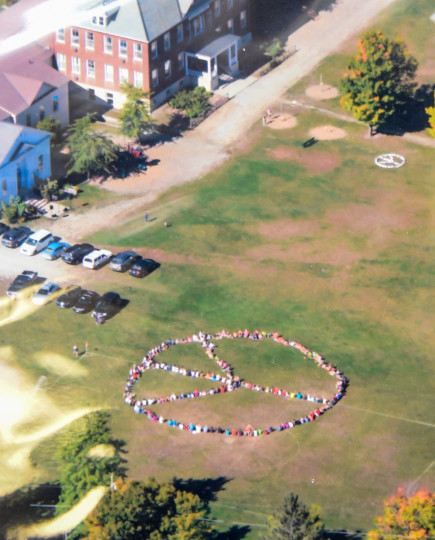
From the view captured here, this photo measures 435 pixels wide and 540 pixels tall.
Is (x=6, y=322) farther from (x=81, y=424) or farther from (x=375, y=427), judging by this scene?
(x=375, y=427)

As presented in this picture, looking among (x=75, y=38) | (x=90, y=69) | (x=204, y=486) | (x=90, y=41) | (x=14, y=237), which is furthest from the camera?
(x=90, y=69)

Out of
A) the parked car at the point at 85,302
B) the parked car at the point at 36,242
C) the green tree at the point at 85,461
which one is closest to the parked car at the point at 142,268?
the parked car at the point at 85,302

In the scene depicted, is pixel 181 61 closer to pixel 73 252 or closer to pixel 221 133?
pixel 221 133

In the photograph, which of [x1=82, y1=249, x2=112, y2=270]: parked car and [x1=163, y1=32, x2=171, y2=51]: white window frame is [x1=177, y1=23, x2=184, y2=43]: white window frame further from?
[x1=82, y1=249, x2=112, y2=270]: parked car

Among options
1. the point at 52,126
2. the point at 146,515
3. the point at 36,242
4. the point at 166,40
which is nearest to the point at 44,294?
the point at 36,242

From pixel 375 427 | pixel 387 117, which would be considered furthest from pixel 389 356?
pixel 387 117

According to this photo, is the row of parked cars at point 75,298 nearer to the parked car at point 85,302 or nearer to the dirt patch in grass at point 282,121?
the parked car at point 85,302

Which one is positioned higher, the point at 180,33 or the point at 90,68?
the point at 180,33
